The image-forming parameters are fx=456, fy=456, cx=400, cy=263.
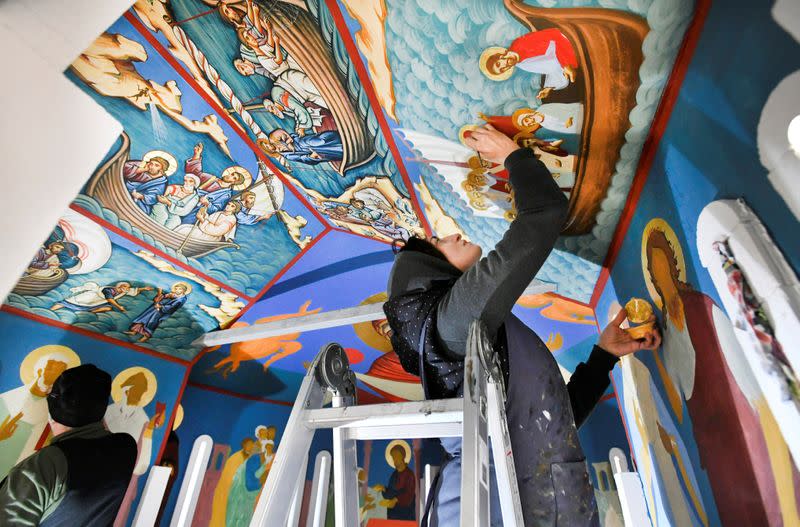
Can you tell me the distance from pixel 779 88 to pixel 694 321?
0.90 m

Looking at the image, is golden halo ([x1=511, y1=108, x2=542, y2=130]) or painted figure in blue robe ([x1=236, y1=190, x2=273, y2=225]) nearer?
golden halo ([x1=511, y1=108, x2=542, y2=130])

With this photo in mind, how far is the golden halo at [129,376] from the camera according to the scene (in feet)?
14.4

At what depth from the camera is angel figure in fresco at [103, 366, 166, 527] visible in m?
4.38

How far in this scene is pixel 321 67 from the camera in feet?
7.80

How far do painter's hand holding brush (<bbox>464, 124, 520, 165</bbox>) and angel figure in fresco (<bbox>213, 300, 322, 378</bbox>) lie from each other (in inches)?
146

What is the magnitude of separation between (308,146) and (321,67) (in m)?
0.71

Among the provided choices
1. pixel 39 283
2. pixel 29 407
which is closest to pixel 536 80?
pixel 39 283

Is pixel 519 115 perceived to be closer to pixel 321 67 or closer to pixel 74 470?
pixel 321 67

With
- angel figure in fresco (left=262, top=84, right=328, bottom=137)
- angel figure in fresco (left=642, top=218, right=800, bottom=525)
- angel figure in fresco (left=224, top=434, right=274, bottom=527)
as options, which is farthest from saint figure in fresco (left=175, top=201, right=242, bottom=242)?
angel figure in fresco (left=224, top=434, right=274, bottom=527)

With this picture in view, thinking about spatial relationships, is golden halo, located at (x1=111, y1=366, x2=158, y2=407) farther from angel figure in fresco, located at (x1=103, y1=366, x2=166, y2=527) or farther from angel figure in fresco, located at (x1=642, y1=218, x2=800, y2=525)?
angel figure in fresco, located at (x1=642, y1=218, x2=800, y2=525)

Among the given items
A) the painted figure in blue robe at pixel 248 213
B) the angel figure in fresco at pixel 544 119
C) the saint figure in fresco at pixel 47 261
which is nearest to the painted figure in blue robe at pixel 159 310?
the saint figure in fresco at pixel 47 261

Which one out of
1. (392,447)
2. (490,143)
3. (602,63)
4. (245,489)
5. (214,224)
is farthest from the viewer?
(392,447)

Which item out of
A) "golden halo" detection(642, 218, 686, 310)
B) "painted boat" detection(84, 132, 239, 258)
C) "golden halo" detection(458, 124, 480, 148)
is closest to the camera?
"golden halo" detection(642, 218, 686, 310)

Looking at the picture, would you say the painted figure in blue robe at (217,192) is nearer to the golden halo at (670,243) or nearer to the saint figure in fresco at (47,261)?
the saint figure in fresco at (47,261)
